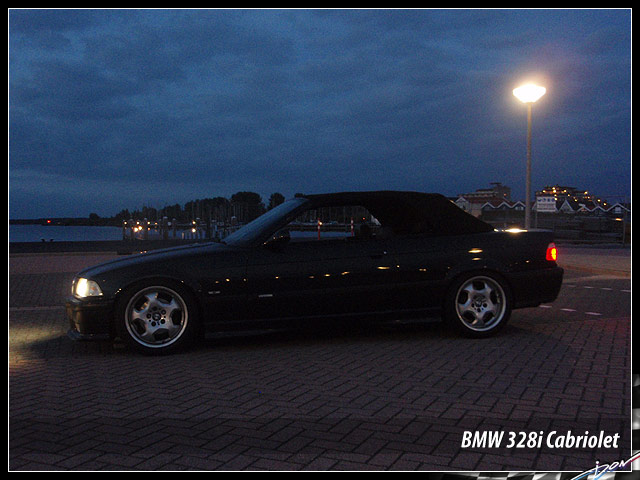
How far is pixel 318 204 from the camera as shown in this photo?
7.00m

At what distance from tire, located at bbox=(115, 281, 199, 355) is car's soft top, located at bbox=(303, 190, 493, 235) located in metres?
1.74

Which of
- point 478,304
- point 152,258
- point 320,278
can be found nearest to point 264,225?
point 320,278

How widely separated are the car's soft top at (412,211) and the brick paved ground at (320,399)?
1178 mm

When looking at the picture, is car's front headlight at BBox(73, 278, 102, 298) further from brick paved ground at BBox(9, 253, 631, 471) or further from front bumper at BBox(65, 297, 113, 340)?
brick paved ground at BBox(9, 253, 631, 471)

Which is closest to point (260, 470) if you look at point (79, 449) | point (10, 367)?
point (79, 449)

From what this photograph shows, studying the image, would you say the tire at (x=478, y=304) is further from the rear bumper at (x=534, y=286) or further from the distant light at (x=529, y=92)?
the distant light at (x=529, y=92)

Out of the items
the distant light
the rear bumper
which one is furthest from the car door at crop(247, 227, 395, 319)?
the distant light

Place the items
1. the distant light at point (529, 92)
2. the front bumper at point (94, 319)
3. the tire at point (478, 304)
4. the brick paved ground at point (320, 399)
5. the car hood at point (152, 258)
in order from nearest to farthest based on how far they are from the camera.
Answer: the brick paved ground at point (320, 399) < the front bumper at point (94, 319) < the car hood at point (152, 258) < the tire at point (478, 304) < the distant light at point (529, 92)

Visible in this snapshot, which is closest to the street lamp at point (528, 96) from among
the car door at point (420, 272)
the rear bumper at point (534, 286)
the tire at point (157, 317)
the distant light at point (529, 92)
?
the distant light at point (529, 92)

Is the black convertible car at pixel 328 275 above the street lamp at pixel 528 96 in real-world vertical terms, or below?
below

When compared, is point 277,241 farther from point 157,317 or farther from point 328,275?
point 157,317

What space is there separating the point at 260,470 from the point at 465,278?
416cm

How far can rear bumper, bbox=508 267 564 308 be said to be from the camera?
7.21 m

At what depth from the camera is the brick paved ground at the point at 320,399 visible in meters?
3.62
